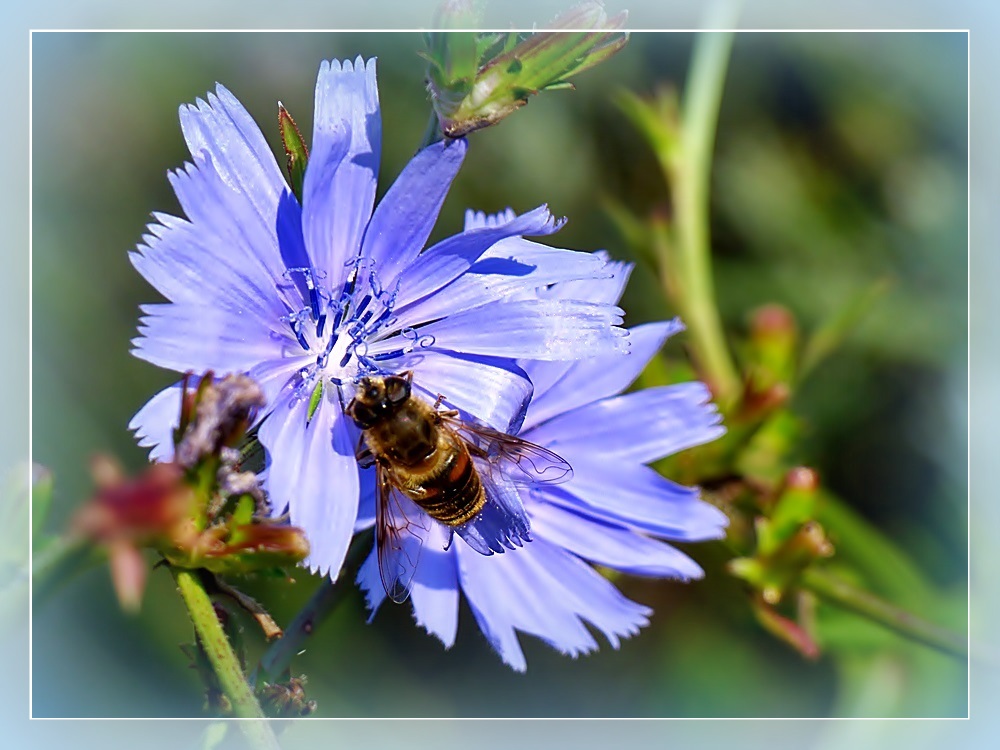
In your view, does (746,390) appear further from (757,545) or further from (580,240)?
(580,240)

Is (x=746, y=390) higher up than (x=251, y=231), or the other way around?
(x=251, y=231)

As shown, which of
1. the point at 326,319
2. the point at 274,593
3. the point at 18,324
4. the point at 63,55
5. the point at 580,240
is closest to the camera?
the point at 326,319

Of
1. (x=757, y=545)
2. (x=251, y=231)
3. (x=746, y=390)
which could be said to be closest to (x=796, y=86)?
(x=746, y=390)

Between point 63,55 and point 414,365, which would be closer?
point 414,365

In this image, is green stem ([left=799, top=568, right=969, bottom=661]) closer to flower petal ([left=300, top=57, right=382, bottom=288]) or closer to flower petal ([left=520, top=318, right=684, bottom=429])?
flower petal ([left=520, top=318, right=684, bottom=429])

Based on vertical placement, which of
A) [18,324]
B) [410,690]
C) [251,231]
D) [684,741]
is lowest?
[410,690]

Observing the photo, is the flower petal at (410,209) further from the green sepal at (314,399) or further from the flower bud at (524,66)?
the green sepal at (314,399)
